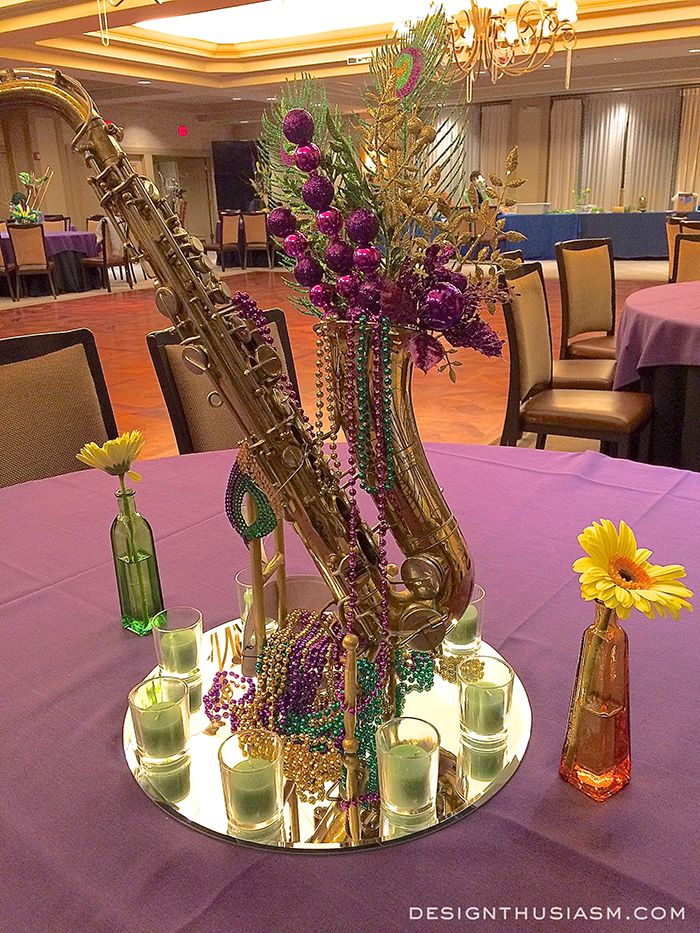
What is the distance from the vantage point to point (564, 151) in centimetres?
1414

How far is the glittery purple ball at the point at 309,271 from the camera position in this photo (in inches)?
25.3

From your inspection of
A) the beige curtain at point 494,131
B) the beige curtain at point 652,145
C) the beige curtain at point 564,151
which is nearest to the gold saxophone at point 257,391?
the beige curtain at point 564,151

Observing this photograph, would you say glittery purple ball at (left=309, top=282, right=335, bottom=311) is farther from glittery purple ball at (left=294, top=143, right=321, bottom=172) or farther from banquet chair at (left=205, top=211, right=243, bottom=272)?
banquet chair at (left=205, top=211, right=243, bottom=272)

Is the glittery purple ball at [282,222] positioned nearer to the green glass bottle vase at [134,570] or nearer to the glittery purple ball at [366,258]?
the glittery purple ball at [366,258]

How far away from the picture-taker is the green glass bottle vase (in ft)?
3.11

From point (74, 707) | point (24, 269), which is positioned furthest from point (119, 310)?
point (74, 707)

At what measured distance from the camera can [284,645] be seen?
0.74 m

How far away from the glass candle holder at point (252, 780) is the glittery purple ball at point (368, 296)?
36 cm

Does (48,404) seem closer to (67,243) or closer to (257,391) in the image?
(257,391)

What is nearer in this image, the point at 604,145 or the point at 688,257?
the point at 688,257

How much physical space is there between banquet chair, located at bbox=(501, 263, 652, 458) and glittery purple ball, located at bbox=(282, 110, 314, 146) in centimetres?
204

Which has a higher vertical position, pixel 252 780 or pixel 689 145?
pixel 689 145

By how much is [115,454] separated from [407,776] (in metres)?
0.54

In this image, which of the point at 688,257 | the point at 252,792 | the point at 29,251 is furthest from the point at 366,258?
the point at 29,251
